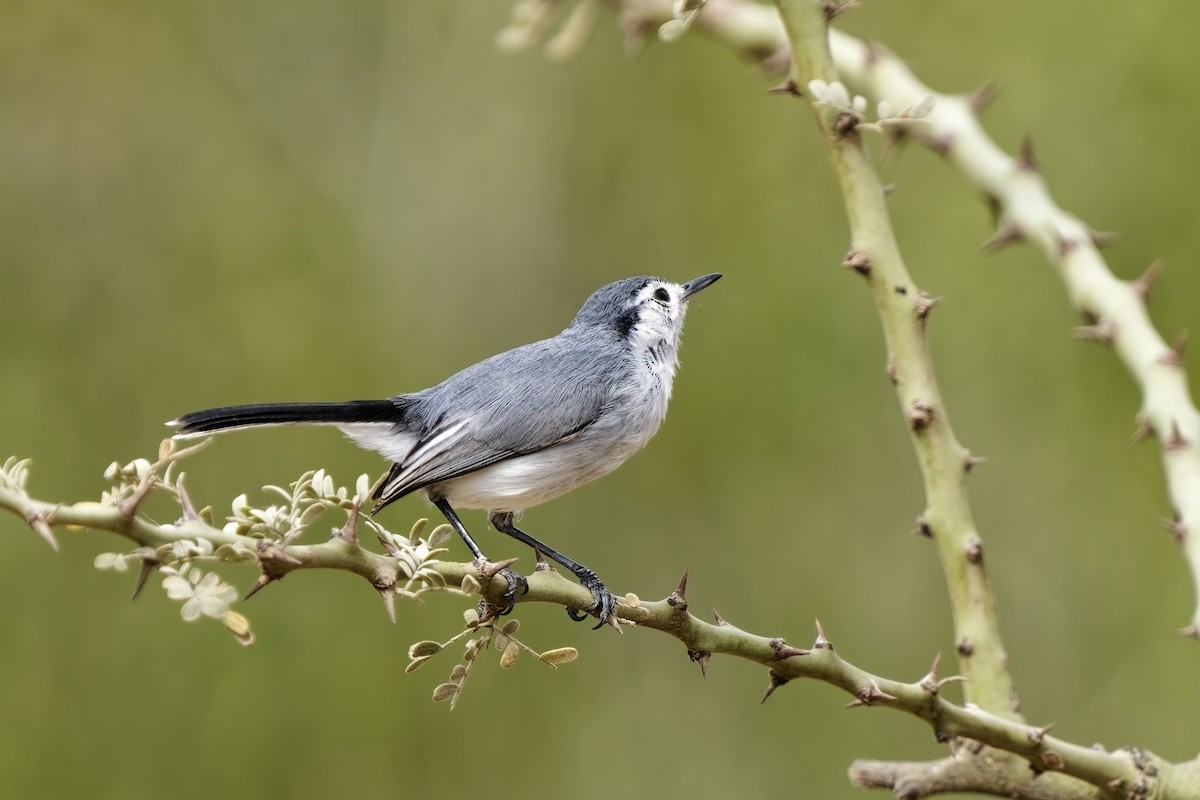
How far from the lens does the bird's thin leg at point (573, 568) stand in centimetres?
200

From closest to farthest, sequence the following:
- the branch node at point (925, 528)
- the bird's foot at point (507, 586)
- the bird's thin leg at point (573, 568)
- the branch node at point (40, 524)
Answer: the branch node at point (40, 524)
the bird's foot at point (507, 586)
the branch node at point (925, 528)
the bird's thin leg at point (573, 568)

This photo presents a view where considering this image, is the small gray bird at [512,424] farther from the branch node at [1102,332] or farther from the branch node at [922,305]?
the branch node at [1102,332]

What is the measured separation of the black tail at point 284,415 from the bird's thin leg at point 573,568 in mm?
314

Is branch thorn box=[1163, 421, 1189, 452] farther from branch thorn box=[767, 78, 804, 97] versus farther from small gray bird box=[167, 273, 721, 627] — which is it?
small gray bird box=[167, 273, 721, 627]

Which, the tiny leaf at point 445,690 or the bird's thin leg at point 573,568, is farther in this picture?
the bird's thin leg at point 573,568

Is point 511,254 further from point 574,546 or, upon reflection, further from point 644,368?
point 644,368

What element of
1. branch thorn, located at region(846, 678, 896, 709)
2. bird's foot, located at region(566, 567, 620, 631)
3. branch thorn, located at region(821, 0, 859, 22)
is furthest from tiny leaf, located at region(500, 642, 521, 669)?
branch thorn, located at region(821, 0, 859, 22)

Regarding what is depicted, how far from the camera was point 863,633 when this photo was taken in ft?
12.0

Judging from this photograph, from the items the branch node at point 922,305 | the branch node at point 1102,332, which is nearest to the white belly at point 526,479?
the branch node at point 922,305

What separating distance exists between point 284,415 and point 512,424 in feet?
1.40

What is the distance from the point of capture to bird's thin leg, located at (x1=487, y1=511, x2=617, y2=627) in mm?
1999

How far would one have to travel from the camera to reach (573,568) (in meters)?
2.46

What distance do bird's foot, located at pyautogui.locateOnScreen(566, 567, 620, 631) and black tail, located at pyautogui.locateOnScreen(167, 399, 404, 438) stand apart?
1.74 feet

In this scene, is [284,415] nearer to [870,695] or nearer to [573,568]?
[573,568]
